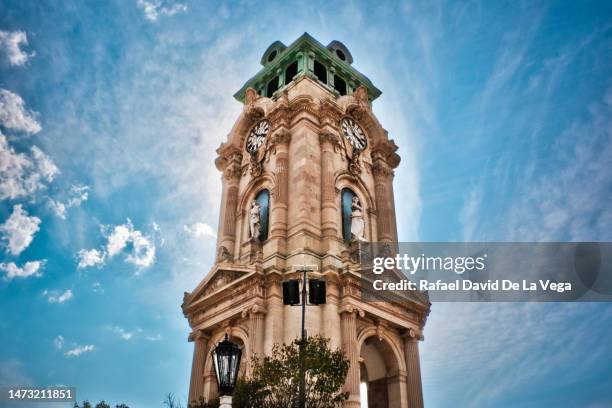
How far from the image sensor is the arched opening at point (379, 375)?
29.6 m

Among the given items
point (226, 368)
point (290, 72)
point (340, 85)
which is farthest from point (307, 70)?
point (226, 368)

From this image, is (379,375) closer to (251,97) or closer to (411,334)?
(411,334)

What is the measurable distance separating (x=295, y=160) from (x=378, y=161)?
311 inches

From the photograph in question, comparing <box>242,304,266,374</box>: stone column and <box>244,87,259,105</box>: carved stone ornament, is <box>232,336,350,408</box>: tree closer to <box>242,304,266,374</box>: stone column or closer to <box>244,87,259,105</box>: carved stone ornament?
<box>242,304,266,374</box>: stone column

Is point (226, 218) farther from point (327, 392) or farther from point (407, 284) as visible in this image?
point (327, 392)

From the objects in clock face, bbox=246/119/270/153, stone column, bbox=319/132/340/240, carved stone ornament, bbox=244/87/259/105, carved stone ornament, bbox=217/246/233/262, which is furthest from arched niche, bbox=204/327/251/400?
carved stone ornament, bbox=244/87/259/105

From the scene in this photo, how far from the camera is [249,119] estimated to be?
4025 centimetres

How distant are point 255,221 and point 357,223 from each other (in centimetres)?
647

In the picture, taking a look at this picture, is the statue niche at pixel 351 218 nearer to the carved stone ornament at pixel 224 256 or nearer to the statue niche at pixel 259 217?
the statue niche at pixel 259 217

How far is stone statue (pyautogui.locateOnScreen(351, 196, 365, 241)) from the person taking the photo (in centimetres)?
3283

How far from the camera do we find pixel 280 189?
108ft

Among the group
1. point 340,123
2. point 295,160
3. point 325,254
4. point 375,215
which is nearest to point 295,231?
point 325,254

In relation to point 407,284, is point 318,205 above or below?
above

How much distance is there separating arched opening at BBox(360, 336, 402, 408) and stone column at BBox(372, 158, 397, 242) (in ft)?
24.8
